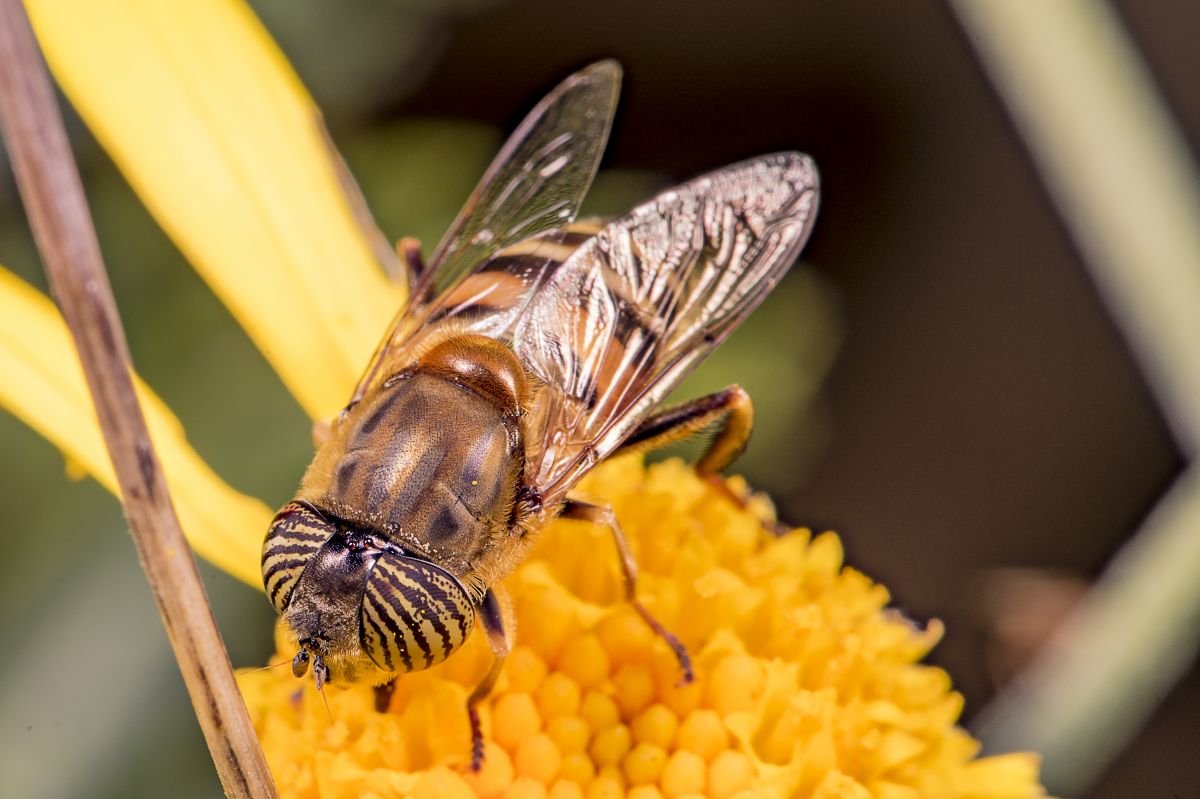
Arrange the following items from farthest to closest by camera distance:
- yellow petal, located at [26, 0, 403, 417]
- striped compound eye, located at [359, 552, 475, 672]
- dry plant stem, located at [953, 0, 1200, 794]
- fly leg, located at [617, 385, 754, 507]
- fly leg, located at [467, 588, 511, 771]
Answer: yellow petal, located at [26, 0, 403, 417] → dry plant stem, located at [953, 0, 1200, 794] → fly leg, located at [617, 385, 754, 507] → fly leg, located at [467, 588, 511, 771] → striped compound eye, located at [359, 552, 475, 672]

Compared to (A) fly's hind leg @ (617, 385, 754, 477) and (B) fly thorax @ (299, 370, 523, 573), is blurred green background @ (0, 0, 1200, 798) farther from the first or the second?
(B) fly thorax @ (299, 370, 523, 573)

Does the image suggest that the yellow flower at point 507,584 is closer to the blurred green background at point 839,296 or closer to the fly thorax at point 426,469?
the blurred green background at point 839,296

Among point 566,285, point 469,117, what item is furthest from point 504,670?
point 469,117

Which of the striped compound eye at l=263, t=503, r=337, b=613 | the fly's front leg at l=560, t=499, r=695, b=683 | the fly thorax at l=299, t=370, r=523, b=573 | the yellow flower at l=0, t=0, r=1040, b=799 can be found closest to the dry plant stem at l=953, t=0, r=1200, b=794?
the yellow flower at l=0, t=0, r=1040, b=799

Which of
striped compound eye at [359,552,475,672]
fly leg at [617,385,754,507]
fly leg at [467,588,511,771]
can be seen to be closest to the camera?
striped compound eye at [359,552,475,672]

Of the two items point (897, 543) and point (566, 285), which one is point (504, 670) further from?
point (897, 543)

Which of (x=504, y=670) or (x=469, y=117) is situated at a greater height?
(x=469, y=117)
